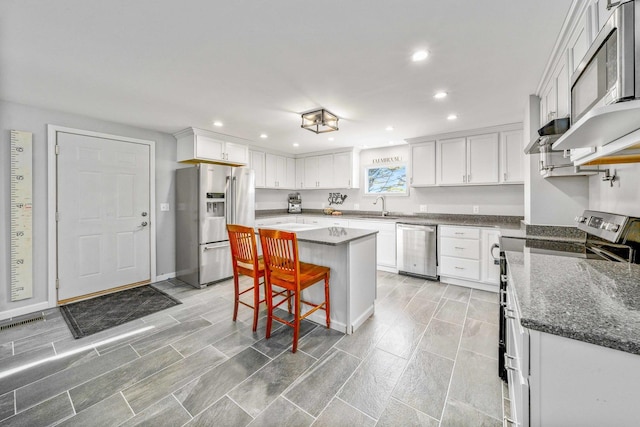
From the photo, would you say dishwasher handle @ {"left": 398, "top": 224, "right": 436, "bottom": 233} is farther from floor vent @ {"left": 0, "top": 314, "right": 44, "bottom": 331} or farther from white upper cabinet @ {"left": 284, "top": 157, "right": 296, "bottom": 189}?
floor vent @ {"left": 0, "top": 314, "right": 44, "bottom": 331}

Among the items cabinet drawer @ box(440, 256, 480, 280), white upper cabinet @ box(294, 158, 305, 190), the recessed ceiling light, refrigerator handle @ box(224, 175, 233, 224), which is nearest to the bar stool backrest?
the recessed ceiling light

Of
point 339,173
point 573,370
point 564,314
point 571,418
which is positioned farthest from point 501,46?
point 339,173

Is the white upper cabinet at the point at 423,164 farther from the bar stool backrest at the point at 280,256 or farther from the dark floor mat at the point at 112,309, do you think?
the dark floor mat at the point at 112,309

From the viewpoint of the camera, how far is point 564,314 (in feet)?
2.82

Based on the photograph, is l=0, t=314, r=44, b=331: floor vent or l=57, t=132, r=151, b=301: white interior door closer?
l=0, t=314, r=44, b=331: floor vent

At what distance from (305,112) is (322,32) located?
4.85 feet

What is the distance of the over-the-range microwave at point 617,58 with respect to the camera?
0.78 metres

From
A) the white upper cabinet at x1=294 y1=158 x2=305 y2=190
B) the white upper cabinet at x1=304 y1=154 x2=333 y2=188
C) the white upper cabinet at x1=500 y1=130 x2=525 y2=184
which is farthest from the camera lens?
the white upper cabinet at x1=294 y1=158 x2=305 y2=190

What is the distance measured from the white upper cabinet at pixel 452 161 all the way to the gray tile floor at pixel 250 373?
81.4 inches

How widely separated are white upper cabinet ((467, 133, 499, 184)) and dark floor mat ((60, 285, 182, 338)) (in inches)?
176

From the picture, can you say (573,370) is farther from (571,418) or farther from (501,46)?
(501,46)

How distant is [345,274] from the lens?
96.2 inches

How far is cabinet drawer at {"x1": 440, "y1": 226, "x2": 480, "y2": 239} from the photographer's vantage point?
3.63 meters

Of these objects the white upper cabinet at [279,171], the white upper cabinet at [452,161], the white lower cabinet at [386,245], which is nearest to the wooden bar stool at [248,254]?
the white lower cabinet at [386,245]
